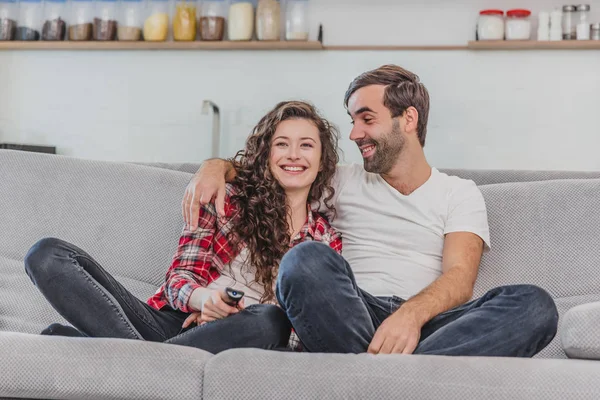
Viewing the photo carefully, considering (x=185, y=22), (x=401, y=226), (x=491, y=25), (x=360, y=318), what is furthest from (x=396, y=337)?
(x=185, y=22)

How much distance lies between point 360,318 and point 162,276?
2.47 feet

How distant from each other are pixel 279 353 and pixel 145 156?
2556 millimetres

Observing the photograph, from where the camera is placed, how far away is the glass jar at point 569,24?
343cm

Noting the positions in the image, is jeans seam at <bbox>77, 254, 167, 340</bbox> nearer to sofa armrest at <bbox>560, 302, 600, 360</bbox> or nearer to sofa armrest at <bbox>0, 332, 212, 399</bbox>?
sofa armrest at <bbox>0, 332, 212, 399</bbox>

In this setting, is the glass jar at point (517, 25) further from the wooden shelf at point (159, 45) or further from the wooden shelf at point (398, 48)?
the wooden shelf at point (159, 45)

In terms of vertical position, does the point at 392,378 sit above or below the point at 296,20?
below

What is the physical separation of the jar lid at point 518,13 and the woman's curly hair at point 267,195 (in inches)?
Answer: 64.4

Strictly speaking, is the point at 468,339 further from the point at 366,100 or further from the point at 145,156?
the point at 145,156

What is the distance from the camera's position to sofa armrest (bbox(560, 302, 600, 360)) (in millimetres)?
1511

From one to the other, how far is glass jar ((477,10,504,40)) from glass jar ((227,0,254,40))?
3.36ft

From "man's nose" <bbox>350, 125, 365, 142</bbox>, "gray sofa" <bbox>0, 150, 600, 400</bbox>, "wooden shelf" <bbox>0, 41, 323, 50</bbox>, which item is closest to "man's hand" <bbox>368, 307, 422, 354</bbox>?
"gray sofa" <bbox>0, 150, 600, 400</bbox>

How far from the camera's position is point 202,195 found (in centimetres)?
184

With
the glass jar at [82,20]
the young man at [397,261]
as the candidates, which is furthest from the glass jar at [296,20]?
the young man at [397,261]

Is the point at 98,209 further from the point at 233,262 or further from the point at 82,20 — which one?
the point at 82,20
